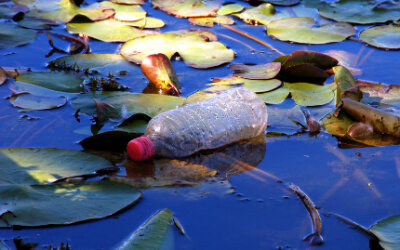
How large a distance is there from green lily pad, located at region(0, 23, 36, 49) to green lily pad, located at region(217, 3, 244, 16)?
5.76 feet

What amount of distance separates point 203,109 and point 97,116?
1.99ft

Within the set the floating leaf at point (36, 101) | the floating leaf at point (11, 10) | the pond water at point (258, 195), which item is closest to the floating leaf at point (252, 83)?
the pond water at point (258, 195)

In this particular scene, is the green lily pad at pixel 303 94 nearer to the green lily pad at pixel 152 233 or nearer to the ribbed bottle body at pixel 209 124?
the ribbed bottle body at pixel 209 124

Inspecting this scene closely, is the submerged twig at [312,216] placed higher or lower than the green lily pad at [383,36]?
lower

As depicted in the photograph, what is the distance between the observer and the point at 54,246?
1.90 meters

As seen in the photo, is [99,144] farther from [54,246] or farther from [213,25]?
[213,25]

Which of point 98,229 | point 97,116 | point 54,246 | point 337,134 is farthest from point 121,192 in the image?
point 337,134

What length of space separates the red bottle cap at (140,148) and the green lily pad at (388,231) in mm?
1074

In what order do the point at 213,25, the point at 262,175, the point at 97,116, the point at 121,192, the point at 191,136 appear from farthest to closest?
the point at 213,25 → the point at 97,116 → the point at 191,136 → the point at 262,175 → the point at 121,192

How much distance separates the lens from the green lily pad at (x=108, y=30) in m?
4.09

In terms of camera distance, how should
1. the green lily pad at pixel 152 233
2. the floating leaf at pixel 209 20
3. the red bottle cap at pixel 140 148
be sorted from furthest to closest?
the floating leaf at pixel 209 20, the red bottle cap at pixel 140 148, the green lily pad at pixel 152 233

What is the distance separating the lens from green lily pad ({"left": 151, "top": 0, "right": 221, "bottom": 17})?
4758 millimetres

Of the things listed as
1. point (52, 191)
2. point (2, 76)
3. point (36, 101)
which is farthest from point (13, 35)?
point (52, 191)

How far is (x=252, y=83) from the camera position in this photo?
338cm
